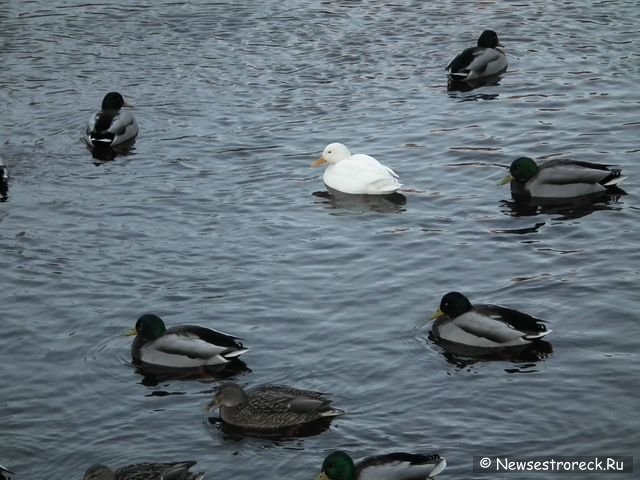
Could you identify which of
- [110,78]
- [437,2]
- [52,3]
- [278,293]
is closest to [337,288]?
[278,293]

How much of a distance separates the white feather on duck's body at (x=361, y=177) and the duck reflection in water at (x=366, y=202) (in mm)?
79

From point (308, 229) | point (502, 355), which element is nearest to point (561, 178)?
point (308, 229)

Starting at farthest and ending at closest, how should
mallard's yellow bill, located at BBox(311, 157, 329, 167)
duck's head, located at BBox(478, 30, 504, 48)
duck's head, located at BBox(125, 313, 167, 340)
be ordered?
1. duck's head, located at BBox(478, 30, 504, 48)
2. mallard's yellow bill, located at BBox(311, 157, 329, 167)
3. duck's head, located at BBox(125, 313, 167, 340)

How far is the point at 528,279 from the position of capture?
15.9 metres

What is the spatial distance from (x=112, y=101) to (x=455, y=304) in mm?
9680

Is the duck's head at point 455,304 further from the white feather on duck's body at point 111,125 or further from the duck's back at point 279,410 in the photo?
the white feather on duck's body at point 111,125

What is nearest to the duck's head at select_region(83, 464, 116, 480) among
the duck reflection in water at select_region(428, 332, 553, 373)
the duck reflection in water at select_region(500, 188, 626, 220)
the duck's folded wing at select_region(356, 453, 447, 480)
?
the duck's folded wing at select_region(356, 453, 447, 480)

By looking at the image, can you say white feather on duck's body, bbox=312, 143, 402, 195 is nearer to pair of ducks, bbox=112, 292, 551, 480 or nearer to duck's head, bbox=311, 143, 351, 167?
duck's head, bbox=311, 143, 351, 167

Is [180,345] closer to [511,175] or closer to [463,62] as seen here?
[511,175]

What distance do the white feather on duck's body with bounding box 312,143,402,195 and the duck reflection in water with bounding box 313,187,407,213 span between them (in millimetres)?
79

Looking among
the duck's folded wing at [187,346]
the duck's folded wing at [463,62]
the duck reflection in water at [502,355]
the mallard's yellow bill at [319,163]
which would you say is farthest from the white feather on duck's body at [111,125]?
the duck reflection in water at [502,355]

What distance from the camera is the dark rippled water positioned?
12.9 metres

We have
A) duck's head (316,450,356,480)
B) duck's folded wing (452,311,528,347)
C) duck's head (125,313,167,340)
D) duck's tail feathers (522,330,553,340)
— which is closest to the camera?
duck's head (316,450,356,480)

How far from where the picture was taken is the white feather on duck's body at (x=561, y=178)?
18.2 metres
